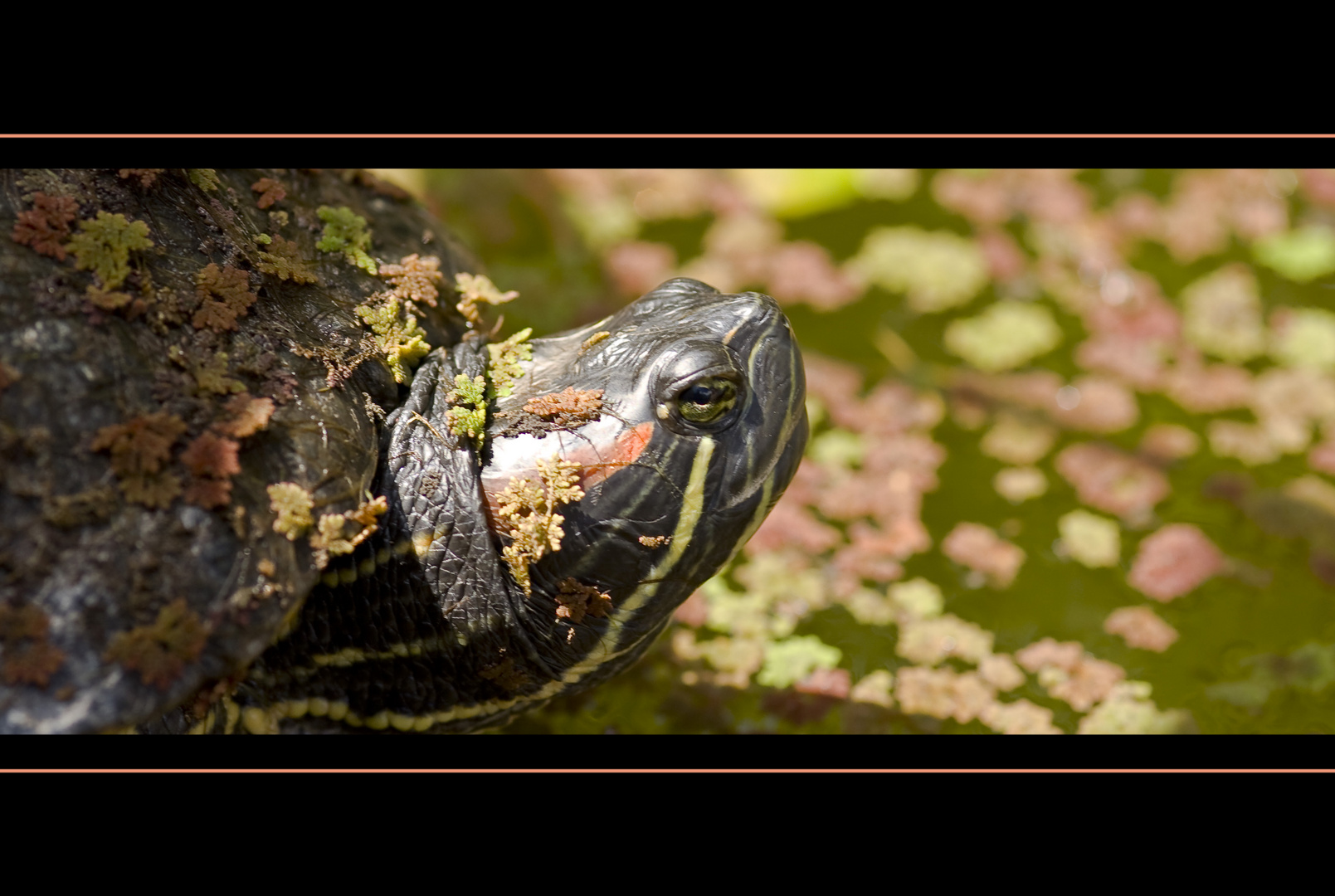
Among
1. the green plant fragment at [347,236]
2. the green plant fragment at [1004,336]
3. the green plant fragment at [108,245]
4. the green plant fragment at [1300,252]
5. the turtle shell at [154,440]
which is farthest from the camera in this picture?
the green plant fragment at [1300,252]

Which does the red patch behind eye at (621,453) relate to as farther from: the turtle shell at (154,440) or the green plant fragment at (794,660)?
the green plant fragment at (794,660)

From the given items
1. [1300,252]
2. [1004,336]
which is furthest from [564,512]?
[1300,252]

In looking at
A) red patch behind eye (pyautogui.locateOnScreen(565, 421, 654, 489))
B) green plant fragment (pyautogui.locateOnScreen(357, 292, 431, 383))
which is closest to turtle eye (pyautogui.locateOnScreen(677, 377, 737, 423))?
red patch behind eye (pyautogui.locateOnScreen(565, 421, 654, 489))

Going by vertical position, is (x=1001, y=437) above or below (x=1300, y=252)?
below

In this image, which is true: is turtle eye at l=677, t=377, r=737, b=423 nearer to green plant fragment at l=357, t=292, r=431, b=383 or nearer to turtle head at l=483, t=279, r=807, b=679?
turtle head at l=483, t=279, r=807, b=679

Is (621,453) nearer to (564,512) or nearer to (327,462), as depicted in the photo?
(564,512)

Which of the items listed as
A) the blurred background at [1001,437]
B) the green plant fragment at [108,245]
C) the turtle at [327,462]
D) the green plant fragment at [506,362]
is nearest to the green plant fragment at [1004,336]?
the blurred background at [1001,437]
